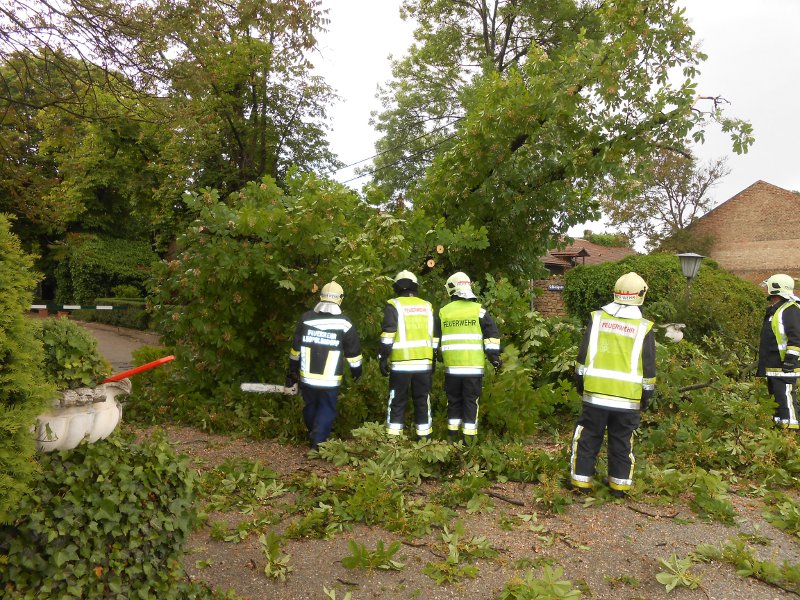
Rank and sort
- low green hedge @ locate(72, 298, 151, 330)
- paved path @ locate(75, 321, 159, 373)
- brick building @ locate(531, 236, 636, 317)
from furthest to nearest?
1. low green hedge @ locate(72, 298, 151, 330)
2. brick building @ locate(531, 236, 636, 317)
3. paved path @ locate(75, 321, 159, 373)

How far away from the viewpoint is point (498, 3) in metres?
19.1

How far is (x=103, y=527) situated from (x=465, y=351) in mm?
3906

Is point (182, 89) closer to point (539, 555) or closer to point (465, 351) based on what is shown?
point (465, 351)

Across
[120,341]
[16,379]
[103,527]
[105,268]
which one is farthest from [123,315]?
[16,379]

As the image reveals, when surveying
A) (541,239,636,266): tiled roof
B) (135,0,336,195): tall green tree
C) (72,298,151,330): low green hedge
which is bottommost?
(72,298,151,330): low green hedge

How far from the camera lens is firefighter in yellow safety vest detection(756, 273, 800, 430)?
6.81 m

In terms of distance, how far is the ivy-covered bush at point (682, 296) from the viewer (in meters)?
10.9

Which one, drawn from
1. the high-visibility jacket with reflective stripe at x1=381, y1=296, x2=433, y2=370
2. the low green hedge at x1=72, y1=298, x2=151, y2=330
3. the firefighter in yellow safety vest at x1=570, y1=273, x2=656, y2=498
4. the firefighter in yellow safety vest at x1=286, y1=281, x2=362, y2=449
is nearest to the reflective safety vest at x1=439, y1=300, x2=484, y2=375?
the high-visibility jacket with reflective stripe at x1=381, y1=296, x2=433, y2=370

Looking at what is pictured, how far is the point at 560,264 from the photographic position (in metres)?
26.9

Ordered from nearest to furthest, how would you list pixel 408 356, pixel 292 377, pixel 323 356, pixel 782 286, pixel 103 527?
pixel 103 527
pixel 323 356
pixel 408 356
pixel 292 377
pixel 782 286

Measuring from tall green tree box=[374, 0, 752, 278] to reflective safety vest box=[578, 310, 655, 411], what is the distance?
3.87m

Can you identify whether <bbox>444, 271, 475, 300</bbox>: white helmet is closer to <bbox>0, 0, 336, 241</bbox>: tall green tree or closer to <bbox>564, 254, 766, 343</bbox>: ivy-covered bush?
<bbox>0, 0, 336, 241</bbox>: tall green tree

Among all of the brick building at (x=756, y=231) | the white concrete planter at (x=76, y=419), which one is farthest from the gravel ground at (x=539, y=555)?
the brick building at (x=756, y=231)

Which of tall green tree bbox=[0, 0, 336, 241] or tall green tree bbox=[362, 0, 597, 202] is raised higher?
tall green tree bbox=[362, 0, 597, 202]
